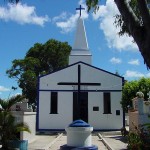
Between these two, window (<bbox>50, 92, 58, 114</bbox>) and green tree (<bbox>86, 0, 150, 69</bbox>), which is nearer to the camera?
green tree (<bbox>86, 0, 150, 69</bbox>)

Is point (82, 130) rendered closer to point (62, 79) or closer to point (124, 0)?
point (124, 0)

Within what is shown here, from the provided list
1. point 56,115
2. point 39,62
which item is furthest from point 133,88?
point 39,62

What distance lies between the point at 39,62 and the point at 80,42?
20.6 m

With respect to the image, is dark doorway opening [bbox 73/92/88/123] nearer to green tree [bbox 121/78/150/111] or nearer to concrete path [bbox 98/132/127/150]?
concrete path [bbox 98/132/127/150]

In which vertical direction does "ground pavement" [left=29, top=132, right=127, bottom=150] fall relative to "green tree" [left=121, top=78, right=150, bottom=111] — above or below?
below

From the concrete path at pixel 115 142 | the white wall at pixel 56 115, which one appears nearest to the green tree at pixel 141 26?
the concrete path at pixel 115 142

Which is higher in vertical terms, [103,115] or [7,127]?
[103,115]

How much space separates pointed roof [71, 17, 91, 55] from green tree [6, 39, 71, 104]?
1678 cm

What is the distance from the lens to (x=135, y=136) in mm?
14820

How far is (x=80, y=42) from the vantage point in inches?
1598

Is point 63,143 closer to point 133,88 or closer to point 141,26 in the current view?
point 133,88

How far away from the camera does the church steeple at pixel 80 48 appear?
39188mm

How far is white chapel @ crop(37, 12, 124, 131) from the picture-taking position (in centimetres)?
3344

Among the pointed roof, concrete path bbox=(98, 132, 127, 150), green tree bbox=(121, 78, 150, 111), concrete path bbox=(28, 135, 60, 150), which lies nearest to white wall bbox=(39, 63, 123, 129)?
concrete path bbox=(98, 132, 127, 150)
